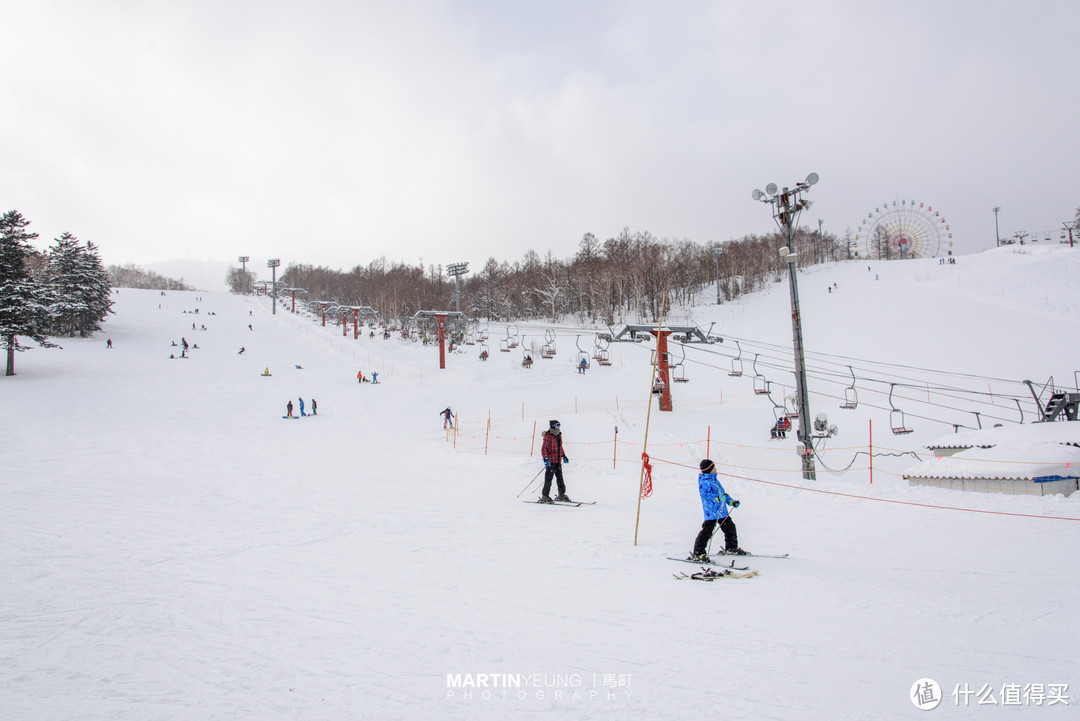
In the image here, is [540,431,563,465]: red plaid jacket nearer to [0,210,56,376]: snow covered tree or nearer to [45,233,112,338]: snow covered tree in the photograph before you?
[0,210,56,376]: snow covered tree

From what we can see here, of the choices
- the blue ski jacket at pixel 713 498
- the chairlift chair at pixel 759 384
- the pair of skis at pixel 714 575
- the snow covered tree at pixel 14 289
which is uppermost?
the snow covered tree at pixel 14 289

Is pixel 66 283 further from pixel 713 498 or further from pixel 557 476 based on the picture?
pixel 713 498

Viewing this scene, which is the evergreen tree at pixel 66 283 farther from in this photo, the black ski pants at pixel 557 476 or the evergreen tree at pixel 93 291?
the black ski pants at pixel 557 476

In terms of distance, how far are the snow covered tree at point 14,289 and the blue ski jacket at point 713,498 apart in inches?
1677

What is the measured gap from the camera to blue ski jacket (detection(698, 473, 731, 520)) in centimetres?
663

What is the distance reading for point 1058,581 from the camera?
5.61 m

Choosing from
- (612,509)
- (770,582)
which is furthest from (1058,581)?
(612,509)

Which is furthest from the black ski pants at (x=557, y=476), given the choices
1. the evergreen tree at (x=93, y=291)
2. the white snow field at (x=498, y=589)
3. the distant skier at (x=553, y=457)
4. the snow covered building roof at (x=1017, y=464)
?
the evergreen tree at (x=93, y=291)

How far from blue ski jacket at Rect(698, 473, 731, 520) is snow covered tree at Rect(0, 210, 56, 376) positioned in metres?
42.6

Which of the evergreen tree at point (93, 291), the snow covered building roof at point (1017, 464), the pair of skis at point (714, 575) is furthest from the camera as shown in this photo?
the evergreen tree at point (93, 291)

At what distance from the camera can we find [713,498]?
670 cm

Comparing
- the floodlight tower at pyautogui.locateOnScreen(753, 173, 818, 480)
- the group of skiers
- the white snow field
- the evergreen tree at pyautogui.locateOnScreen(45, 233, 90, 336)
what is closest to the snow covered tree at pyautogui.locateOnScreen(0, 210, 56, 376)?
the evergreen tree at pyautogui.locateOnScreen(45, 233, 90, 336)

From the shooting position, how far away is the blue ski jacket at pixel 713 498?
6629 millimetres

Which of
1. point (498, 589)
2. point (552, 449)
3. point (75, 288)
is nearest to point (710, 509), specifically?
point (498, 589)
